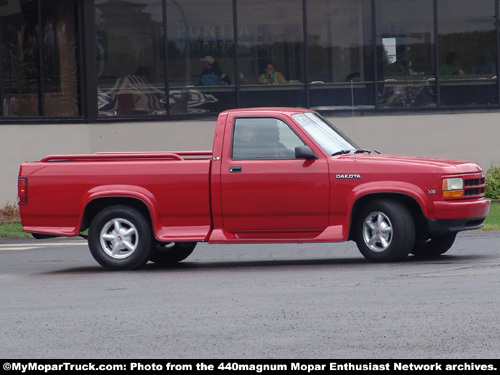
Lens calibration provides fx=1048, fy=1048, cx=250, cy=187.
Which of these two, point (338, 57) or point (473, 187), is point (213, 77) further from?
point (473, 187)

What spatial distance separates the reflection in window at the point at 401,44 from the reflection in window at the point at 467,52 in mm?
306

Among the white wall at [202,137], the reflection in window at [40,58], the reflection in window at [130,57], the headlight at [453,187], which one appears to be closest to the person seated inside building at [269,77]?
the white wall at [202,137]

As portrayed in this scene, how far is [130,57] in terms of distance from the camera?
22422mm

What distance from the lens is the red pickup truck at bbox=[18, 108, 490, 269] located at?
1164cm

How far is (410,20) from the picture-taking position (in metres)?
22.6

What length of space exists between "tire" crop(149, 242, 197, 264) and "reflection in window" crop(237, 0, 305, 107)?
Result: 9.54m

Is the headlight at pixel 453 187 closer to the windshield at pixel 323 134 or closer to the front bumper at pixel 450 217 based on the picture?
the front bumper at pixel 450 217

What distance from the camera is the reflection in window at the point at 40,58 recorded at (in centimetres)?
2225

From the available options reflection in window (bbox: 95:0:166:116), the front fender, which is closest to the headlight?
the front fender

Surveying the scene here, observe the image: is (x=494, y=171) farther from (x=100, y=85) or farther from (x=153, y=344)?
(x=153, y=344)

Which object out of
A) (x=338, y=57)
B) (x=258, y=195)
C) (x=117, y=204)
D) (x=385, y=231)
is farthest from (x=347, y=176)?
(x=338, y=57)

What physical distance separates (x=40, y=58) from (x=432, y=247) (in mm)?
12247
